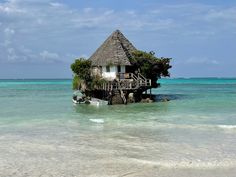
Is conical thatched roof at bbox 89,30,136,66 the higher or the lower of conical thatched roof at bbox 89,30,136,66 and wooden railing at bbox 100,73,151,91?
the higher

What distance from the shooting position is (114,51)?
3628cm

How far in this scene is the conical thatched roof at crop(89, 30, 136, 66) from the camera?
117 feet

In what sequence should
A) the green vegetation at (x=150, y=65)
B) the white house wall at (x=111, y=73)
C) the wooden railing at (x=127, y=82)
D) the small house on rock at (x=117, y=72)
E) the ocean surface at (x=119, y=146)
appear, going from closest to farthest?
the ocean surface at (x=119, y=146) → the wooden railing at (x=127, y=82) → the small house on rock at (x=117, y=72) → the white house wall at (x=111, y=73) → the green vegetation at (x=150, y=65)

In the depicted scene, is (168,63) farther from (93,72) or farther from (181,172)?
(181,172)

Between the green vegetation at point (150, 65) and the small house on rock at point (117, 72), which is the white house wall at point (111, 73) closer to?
the small house on rock at point (117, 72)

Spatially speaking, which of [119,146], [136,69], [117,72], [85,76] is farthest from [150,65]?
[119,146]

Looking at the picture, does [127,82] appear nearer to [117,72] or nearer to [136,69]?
[117,72]

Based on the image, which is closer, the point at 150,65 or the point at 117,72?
the point at 117,72

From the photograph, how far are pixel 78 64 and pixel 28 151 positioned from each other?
21.7m

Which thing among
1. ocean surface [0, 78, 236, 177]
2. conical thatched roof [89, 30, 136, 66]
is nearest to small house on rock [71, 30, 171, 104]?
conical thatched roof [89, 30, 136, 66]

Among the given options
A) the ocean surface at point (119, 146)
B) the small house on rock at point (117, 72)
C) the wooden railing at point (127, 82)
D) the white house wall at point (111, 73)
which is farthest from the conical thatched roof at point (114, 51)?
the ocean surface at point (119, 146)

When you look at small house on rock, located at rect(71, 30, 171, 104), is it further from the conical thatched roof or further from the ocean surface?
the ocean surface

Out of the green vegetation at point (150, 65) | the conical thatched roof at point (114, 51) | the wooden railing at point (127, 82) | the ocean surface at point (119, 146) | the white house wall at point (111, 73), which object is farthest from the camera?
the green vegetation at point (150, 65)

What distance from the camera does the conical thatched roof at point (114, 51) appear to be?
35656 millimetres
